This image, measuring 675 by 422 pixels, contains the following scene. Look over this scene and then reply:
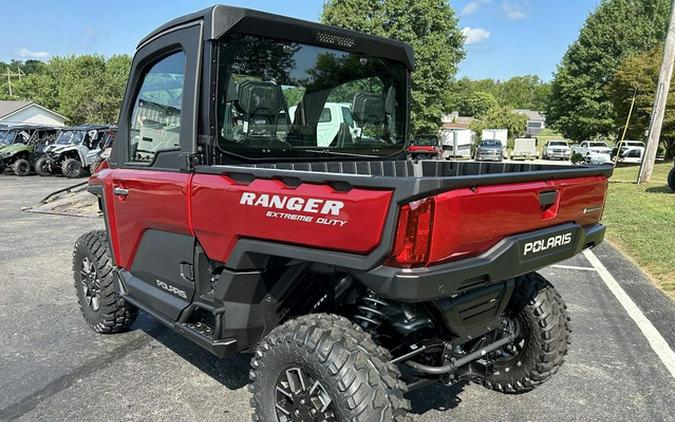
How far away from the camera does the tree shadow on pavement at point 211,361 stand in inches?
147

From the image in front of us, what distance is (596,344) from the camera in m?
4.39

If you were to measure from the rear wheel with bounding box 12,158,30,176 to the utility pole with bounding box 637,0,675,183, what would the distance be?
82.4 feet

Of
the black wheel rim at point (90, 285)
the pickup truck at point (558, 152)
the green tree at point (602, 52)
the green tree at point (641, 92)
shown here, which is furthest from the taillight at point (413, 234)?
the green tree at point (602, 52)

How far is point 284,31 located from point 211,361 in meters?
2.49

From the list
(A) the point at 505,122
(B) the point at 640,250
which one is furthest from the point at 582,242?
(A) the point at 505,122

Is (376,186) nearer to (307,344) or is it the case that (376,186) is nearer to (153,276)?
(307,344)

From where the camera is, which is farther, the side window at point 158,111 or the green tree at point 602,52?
the green tree at point 602,52

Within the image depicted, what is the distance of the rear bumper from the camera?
2059mm

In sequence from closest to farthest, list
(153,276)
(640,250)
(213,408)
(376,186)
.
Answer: (376,186)
(213,408)
(153,276)
(640,250)

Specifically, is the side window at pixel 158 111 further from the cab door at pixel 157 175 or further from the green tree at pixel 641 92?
the green tree at pixel 641 92

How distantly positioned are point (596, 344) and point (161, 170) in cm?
375

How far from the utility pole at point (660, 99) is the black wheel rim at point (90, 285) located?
18.0 metres

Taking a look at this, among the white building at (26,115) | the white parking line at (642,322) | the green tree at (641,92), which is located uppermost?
the green tree at (641,92)

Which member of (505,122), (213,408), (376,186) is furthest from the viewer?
(505,122)
